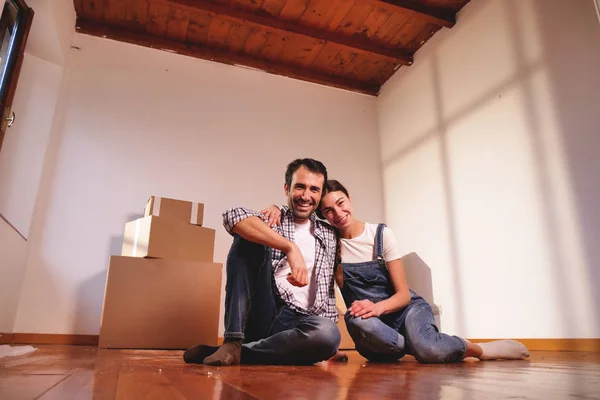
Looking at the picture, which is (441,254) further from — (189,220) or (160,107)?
(160,107)

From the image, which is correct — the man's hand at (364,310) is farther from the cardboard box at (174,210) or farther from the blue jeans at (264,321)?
the cardboard box at (174,210)

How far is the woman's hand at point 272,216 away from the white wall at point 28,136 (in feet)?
4.62

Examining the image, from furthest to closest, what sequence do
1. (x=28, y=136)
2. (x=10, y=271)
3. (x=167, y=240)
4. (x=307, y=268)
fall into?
(x=28, y=136), (x=167, y=240), (x=10, y=271), (x=307, y=268)

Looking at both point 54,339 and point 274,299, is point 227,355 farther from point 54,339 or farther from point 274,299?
point 54,339

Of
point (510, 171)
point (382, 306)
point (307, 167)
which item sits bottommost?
point (382, 306)

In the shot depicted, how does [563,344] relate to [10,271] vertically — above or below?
below

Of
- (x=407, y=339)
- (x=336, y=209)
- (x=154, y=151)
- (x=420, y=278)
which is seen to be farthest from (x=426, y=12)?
(x=407, y=339)

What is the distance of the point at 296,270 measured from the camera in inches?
43.7

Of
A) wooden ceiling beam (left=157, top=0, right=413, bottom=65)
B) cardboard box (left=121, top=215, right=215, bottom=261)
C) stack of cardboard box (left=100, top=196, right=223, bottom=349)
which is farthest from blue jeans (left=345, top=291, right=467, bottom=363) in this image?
wooden ceiling beam (left=157, top=0, right=413, bottom=65)

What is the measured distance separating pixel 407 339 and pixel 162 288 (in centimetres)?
133

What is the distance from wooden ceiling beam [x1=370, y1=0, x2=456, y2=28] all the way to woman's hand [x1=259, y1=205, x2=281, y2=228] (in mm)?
1989

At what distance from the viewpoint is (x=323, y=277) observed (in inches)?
53.3

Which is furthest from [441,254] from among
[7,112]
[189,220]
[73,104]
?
[73,104]

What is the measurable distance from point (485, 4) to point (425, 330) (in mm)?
2189
